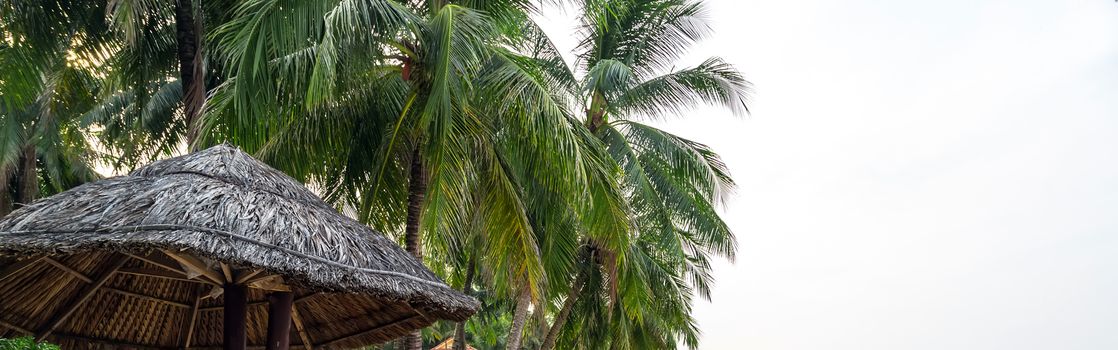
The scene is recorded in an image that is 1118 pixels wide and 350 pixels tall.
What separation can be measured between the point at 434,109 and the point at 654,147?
547 centimetres

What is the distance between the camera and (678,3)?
1470 cm

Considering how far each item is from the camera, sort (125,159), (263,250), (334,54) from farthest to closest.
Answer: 1. (125,159)
2. (334,54)
3. (263,250)

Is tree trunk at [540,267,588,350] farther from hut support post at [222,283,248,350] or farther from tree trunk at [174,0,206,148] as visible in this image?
hut support post at [222,283,248,350]

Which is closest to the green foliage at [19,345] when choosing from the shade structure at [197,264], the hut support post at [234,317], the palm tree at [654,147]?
the shade structure at [197,264]

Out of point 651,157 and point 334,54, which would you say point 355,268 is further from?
point 651,157

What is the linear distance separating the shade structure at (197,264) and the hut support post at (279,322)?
8cm

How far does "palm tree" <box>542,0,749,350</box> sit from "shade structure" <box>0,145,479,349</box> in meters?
4.95

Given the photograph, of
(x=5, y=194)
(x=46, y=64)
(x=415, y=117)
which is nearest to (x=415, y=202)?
(x=415, y=117)

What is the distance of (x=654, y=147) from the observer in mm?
13414

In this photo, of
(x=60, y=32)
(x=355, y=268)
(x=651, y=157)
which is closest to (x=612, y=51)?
(x=651, y=157)

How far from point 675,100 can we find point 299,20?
6988mm

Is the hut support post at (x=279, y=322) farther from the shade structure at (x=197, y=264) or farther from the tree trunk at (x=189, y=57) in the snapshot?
A: the tree trunk at (x=189, y=57)

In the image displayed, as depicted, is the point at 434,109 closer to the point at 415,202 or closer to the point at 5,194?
the point at 415,202

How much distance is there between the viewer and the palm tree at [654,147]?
13.3m
